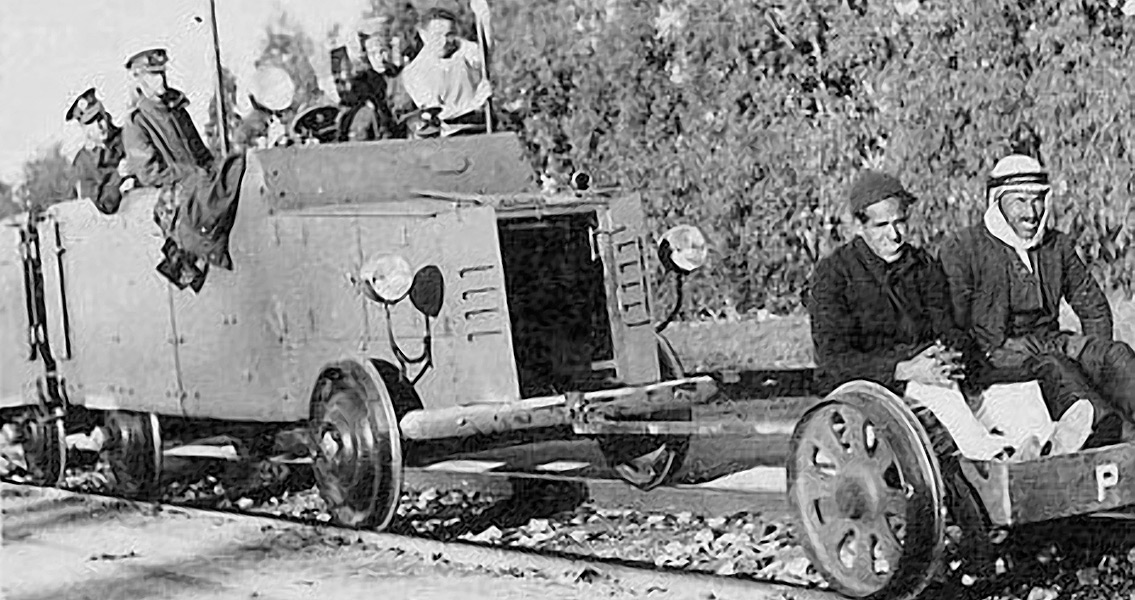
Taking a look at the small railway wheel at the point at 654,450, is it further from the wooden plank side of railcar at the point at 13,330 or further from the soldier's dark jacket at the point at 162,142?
the wooden plank side of railcar at the point at 13,330

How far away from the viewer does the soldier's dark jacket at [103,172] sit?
9.54 ft

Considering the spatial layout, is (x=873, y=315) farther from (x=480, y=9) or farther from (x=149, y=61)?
(x=149, y=61)

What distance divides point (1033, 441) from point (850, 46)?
0.55 m

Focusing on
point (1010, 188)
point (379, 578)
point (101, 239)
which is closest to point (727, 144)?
point (1010, 188)

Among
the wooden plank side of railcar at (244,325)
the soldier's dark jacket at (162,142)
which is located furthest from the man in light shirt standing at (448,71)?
the soldier's dark jacket at (162,142)

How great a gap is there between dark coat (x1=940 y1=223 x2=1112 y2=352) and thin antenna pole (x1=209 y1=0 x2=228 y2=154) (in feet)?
3.67

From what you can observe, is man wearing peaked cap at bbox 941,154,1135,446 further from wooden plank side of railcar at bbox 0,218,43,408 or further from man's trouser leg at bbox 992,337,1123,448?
wooden plank side of railcar at bbox 0,218,43,408

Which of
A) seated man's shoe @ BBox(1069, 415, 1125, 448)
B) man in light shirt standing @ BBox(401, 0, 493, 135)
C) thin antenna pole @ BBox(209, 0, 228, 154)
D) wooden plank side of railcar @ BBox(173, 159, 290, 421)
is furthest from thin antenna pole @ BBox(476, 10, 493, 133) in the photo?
seated man's shoe @ BBox(1069, 415, 1125, 448)

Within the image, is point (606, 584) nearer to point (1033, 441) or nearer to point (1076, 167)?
point (1033, 441)

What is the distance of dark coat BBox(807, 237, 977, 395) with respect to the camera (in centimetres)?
228

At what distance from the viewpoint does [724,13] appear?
8.09 ft

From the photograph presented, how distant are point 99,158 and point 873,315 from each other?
129 cm

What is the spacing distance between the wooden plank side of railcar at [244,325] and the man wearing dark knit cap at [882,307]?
775mm

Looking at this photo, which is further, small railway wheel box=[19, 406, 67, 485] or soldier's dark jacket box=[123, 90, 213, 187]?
small railway wheel box=[19, 406, 67, 485]
